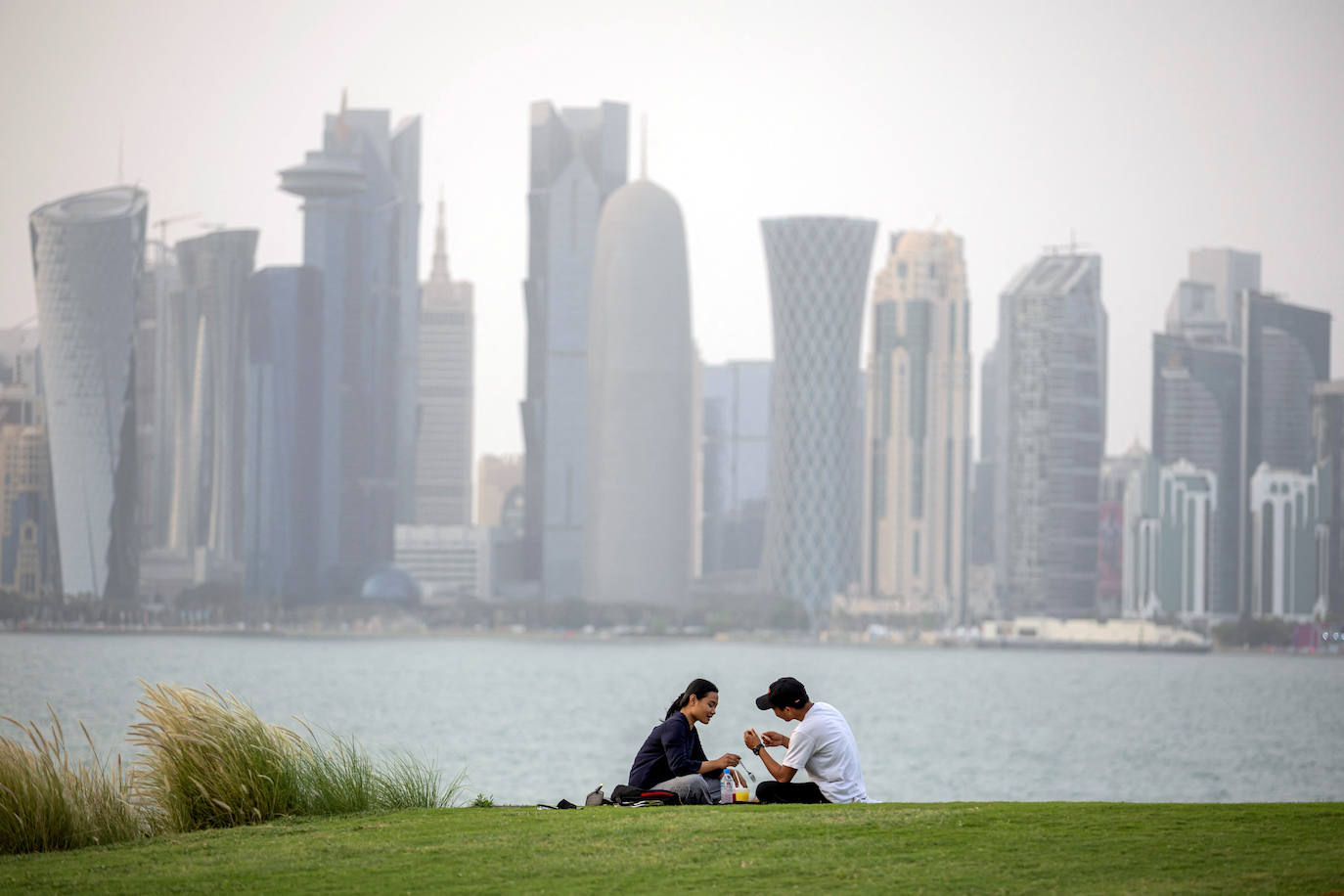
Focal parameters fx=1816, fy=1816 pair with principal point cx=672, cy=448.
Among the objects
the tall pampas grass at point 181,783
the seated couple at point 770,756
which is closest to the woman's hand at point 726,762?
the seated couple at point 770,756

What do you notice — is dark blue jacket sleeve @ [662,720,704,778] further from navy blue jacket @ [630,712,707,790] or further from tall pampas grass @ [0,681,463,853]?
tall pampas grass @ [0,681,463,853]

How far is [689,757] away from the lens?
16.8 m

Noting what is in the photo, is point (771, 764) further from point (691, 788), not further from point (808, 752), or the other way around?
point (691, 788)

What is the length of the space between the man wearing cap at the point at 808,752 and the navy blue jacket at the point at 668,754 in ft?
1.83

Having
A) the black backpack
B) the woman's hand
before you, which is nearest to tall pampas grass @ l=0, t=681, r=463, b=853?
the black backpack

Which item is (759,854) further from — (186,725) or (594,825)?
(186,725)

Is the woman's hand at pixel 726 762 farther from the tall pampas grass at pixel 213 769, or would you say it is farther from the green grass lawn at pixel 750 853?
the tall pampas grass at pixel 213 769

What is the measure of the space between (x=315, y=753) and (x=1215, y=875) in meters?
8.74

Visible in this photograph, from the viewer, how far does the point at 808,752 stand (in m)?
16.5

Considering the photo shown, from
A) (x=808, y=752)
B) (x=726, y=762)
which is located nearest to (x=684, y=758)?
(x=726, y=762)

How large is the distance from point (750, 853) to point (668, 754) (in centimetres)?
284

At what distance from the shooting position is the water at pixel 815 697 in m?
69.4

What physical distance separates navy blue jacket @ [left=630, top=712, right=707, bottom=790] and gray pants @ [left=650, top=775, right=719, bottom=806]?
88mm

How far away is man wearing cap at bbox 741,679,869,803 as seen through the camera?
53.3 feet
